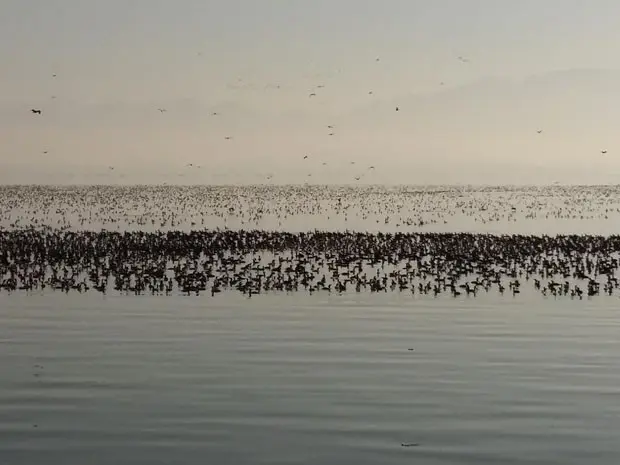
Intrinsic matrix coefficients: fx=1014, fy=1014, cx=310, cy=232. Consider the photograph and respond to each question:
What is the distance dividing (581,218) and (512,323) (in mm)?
40644

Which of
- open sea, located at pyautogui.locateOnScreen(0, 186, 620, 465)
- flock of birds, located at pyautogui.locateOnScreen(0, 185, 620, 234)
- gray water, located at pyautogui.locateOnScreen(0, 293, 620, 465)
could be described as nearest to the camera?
gray water, located at pyautogui.locateOnScreen(0, 293, 620, 465)

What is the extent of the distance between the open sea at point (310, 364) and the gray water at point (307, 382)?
0.04m

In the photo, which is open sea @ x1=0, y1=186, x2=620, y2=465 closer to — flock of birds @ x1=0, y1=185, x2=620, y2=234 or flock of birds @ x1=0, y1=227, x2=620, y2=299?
flock of birds @ x1=0, y1=227, x2=620, y2=299

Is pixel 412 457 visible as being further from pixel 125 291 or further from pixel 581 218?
pixel 581 218

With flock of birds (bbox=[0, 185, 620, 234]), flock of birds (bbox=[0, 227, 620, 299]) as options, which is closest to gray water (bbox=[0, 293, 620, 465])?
flock of birds (bbox=[0, 227, 620, 299])

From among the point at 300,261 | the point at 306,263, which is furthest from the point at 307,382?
the point at 306,263

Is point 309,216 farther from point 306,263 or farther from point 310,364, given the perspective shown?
point 310,364

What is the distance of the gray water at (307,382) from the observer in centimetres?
1178

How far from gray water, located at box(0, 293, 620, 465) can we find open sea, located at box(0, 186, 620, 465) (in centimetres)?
4

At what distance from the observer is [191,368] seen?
16.1m

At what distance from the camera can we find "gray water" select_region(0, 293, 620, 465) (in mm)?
11781

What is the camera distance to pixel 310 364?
16516 millimetres

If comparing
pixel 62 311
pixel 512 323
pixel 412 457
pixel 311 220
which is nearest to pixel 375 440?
pixel 412 457

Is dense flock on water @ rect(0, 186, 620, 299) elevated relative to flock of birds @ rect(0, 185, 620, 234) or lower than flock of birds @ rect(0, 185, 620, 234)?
lower
